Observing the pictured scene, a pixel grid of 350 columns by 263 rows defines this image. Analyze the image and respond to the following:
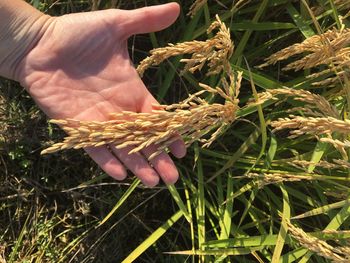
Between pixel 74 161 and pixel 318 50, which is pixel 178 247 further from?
pixel 318 50

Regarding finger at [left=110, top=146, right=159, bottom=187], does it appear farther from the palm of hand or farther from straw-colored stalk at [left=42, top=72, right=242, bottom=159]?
straw-colored stalk at [left=42, top=72, right=242, bottom=159]

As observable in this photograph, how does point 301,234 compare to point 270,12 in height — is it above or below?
below

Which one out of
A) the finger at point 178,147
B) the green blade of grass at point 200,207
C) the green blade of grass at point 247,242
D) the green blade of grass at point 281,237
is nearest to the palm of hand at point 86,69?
the finger at point 178,147

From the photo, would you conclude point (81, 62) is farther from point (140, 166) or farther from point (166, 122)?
point (166, 122)

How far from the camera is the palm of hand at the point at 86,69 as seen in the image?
1.57 metres

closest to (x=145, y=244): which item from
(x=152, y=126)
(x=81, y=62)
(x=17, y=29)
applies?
(x=152, y=126)

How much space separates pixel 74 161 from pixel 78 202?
0.20 metres

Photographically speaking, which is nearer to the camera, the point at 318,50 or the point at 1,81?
the point at 318,50

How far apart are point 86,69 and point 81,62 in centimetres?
3

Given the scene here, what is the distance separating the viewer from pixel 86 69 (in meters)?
1.63

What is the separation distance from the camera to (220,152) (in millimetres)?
1729

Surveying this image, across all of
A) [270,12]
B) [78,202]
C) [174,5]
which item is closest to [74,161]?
[78,202]

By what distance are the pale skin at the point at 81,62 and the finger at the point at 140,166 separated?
0.06 feet

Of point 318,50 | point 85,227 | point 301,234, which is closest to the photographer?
point 301,234
